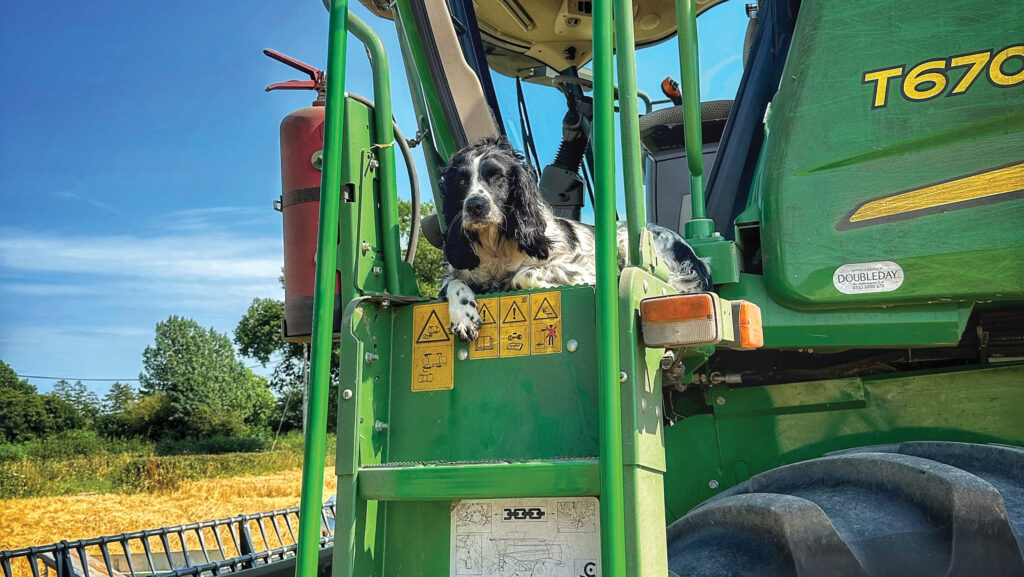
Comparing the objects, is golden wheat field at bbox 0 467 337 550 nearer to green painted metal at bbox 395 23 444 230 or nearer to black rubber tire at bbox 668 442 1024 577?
green painted metal at bbox 395 23 444 230

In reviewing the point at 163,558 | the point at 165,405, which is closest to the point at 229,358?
the point at 165,405

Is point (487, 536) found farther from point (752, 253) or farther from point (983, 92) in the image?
point (983, 92)

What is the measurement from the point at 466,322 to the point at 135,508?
61.4 ft

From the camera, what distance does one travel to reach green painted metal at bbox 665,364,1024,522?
314 cm

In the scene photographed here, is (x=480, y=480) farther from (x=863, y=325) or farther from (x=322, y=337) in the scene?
(x=863, y=325)

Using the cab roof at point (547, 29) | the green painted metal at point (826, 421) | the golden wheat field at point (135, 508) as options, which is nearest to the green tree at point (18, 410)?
the golden wheat field at point (135, 508)

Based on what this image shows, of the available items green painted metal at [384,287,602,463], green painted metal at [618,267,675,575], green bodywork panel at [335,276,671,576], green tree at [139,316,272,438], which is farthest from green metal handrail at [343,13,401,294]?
green tree at [139,316,272,438]

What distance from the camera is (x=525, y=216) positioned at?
416 cm

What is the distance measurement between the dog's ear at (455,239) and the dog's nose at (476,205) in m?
0.07

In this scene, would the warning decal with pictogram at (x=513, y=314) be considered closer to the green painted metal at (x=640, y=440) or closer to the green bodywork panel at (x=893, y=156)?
the green painted metal at (x=640, y=440)

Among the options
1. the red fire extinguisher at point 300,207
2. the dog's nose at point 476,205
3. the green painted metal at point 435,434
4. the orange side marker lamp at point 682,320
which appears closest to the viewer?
the orange side marker lamp at point 682,320

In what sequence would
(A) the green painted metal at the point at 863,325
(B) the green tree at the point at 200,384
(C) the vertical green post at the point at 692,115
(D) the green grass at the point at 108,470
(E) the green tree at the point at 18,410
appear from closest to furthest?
(A) the green painted metal at the point at 863,325
(C) the vertical green post at the point at 692,115
(D) the green grass at the point at 108,470
(E) the green tree at the point at 18,410
(B) the green tree at the point at 200,384

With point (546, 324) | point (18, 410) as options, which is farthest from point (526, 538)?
point (18, 410)

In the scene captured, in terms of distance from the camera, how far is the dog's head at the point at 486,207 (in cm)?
405
